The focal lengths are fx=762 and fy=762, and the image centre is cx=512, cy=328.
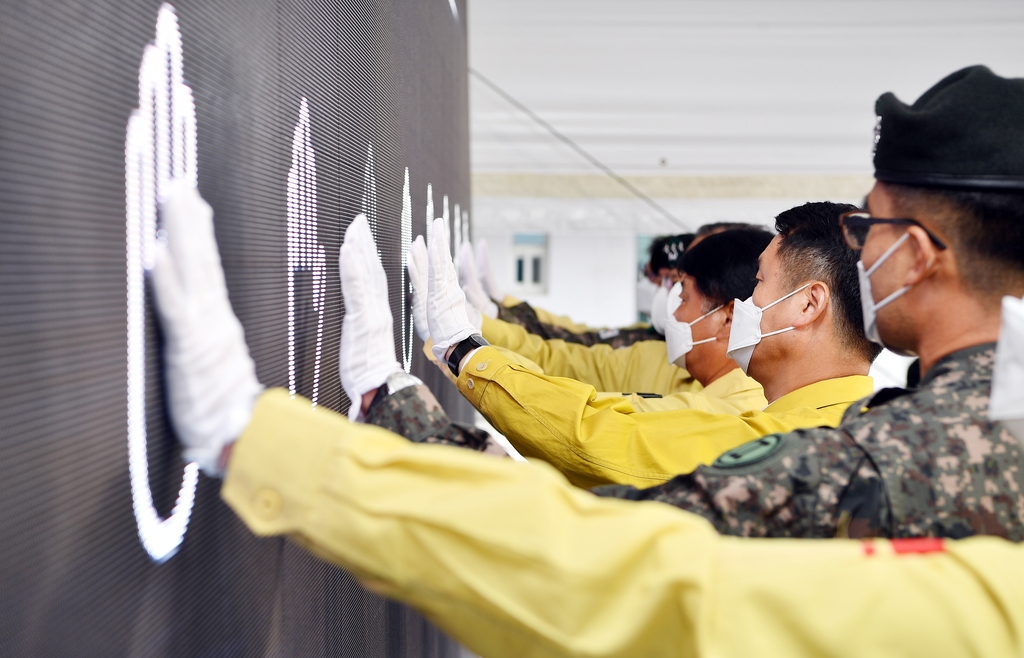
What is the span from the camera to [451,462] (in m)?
0.55

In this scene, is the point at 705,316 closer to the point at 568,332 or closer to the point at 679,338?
the point at 679,338

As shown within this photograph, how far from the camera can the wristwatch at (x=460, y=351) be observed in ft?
4.32

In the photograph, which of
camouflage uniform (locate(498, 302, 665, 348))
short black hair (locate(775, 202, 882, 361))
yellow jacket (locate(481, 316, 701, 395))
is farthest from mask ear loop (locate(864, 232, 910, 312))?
camouflage uniform (locate(498, 302, 665, 348))

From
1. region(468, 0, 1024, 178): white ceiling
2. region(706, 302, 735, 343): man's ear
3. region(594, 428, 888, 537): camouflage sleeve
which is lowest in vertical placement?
region(594, 428, 888, 537): camouflage sleeve

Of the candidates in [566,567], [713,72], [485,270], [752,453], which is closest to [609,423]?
[752,453]

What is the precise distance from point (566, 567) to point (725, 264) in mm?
1404

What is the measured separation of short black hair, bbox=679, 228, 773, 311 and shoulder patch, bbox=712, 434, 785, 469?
41.6 inches

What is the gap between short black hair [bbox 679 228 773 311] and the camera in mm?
1801

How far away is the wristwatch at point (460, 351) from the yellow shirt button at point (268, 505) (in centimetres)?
78

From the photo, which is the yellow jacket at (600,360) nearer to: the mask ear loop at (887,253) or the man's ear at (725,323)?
→ the man's ear at (725,323)

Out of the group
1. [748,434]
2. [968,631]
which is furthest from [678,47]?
[968,631]

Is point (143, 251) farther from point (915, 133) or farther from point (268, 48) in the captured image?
point (915, 133)

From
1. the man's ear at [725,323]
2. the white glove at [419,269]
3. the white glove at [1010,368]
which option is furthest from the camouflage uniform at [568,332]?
the white glove at [1010,368]

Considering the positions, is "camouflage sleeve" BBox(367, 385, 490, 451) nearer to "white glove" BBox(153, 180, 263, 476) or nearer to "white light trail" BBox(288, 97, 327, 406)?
"white light trail" BBox(288, 97, 327, 406)
